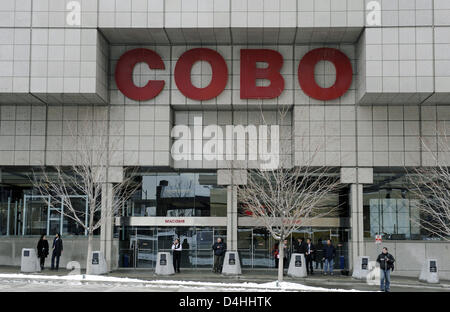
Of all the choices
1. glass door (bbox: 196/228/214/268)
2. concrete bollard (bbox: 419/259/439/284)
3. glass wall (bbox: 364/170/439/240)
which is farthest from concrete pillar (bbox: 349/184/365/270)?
glass door (bbox: 196/228/214/268)

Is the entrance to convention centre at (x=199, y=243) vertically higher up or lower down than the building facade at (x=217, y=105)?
lower down

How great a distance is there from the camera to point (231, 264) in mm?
29641

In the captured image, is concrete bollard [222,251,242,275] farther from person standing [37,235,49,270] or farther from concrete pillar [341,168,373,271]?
person standing [37,235,49,270]

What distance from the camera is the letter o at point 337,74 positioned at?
31.0m

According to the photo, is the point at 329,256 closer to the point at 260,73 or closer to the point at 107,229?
the point at 260,73

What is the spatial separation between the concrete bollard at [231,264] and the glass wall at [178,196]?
3.77 meters

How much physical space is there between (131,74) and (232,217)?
9834 millimetres

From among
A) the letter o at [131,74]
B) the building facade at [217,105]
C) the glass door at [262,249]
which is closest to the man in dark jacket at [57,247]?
the building facade at [217,105]

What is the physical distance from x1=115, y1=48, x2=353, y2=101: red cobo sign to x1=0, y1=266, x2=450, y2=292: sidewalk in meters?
9.61

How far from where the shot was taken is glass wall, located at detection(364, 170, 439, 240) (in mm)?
32062

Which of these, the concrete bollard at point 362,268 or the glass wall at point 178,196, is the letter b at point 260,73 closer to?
the glass wall at point 178,196

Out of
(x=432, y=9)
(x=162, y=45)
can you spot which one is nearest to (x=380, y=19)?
(x=432, y=9)

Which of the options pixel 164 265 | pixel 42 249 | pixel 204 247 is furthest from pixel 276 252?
pixel 42 249
